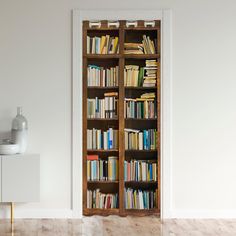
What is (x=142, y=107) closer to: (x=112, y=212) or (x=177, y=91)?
(x=177, y=91)

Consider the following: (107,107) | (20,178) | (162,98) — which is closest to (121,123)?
(107,107)

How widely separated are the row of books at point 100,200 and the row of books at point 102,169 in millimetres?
180

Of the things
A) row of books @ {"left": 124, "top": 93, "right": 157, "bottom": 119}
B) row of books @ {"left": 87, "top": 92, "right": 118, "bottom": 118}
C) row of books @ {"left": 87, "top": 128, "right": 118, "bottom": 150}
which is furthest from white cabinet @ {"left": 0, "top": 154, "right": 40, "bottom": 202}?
row of books @ {"left": 124, "top": 93, "right": 157, "bottom": 119}

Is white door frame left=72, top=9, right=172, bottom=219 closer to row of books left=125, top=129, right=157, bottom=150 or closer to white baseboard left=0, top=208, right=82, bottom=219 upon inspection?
white baseboard left=0, top=208, right=82, bottom=219

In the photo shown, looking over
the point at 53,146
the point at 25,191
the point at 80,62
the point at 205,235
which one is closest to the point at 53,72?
the point at 80,62

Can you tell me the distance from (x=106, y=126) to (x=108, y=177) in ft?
2.11

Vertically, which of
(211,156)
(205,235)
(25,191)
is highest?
(211,156)

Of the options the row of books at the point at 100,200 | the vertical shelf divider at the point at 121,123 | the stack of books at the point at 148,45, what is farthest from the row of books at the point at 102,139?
the stack of books at the point at 148,45

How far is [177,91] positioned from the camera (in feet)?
20.4

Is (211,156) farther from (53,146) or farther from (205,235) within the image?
(53,146)

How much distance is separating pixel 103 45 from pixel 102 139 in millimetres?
1132

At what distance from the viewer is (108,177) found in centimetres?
638

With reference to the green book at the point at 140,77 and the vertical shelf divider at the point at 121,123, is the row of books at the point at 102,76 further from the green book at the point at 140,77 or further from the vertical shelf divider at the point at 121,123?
the green book at the point at 140,77

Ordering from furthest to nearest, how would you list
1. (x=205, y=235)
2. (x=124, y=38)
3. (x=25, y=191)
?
(x=124, y=38)
(x=25, y=191)
(x=205, y=235)
